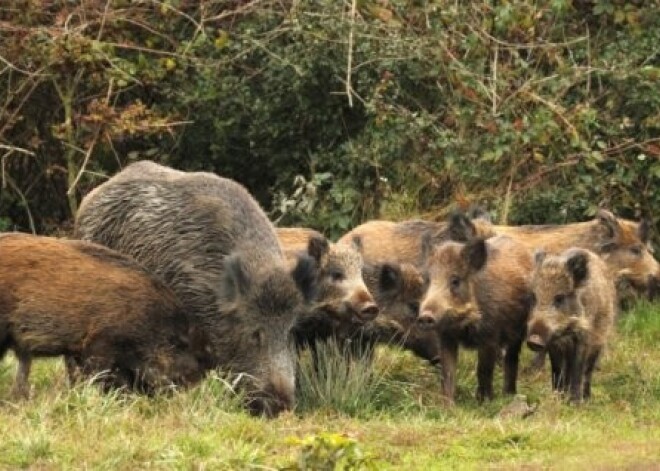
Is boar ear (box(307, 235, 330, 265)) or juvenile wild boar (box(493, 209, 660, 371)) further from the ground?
boar ear (box(307, 235, 330, 265))

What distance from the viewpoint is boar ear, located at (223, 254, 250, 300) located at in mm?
10375

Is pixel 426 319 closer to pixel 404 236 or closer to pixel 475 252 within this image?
pixel 475 252

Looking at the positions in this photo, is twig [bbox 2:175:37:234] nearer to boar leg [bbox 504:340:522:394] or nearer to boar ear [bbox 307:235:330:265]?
boar ear [bbox 307:235:330:265]

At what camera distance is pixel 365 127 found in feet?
53.2

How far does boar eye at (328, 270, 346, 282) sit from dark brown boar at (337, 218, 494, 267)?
129cm

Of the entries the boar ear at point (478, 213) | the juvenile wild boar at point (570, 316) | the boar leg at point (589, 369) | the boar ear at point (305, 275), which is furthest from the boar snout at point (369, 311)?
the boar ear at point (478, 213)

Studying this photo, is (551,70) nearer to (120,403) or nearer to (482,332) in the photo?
(482,332)

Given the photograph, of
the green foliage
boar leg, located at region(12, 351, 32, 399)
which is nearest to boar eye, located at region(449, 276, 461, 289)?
boar leg, located at region(12, 351, 32, 399)

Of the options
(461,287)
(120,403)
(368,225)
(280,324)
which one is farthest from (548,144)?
(120,403)

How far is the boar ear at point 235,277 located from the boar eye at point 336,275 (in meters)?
1.13

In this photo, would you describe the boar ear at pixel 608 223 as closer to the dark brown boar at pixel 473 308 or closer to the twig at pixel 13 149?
the dark brown boar at pixel 473 308

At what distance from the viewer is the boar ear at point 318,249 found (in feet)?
37.8

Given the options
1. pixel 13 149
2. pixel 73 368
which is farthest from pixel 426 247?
pixel 13 149

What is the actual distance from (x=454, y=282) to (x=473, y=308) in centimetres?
24
